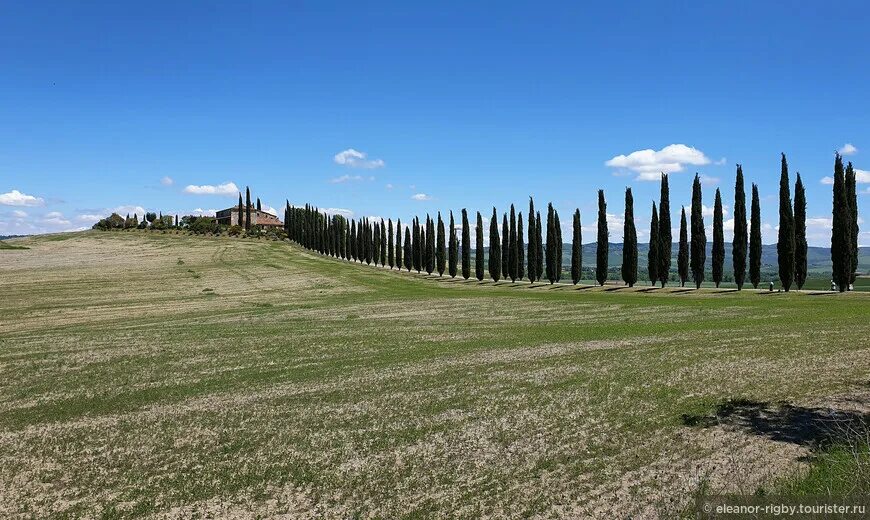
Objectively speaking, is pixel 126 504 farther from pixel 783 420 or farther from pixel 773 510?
pixel 783 420

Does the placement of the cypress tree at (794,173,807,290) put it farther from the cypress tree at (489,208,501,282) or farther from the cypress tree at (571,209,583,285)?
the cypress tree at (489,208,501,282)

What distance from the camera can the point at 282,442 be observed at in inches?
478

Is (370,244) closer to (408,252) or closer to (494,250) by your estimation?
(408,252)

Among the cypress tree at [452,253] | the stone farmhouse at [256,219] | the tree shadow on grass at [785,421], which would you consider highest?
the stone farmhouse at [256,219]

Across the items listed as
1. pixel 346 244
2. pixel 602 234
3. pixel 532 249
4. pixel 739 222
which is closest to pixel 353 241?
pixel 346 244

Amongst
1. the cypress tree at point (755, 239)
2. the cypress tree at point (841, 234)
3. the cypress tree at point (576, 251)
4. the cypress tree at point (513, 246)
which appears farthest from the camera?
the cypress tree at point (513, 246)

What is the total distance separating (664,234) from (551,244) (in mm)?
14503

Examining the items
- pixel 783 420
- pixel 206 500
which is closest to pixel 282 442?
pixel 206 500

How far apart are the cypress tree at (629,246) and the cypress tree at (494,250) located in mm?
18988

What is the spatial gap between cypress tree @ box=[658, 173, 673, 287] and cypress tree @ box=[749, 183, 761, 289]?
26.8 ft

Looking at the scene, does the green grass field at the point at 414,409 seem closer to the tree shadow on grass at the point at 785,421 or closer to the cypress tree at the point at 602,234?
the tree shadow on grass at the point at 785,421

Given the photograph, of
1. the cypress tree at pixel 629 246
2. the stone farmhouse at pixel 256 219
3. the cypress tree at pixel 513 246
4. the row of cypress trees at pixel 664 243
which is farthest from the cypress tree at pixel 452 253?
the stone farmhouse at pixel 256 219

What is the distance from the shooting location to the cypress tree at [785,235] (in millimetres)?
50281

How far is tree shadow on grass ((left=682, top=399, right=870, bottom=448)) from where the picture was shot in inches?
415
